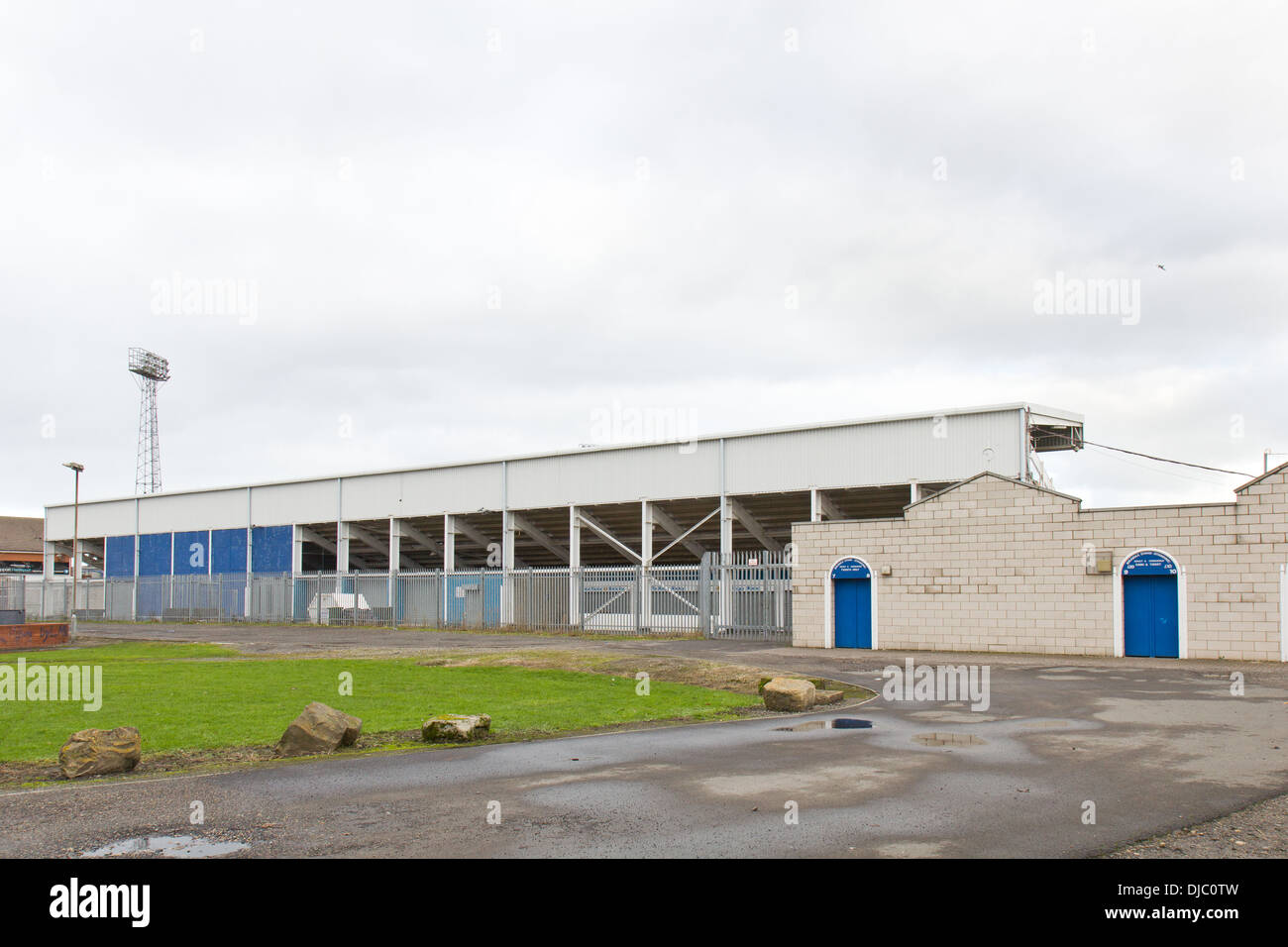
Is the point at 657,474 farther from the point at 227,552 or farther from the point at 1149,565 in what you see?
the point at 227,552

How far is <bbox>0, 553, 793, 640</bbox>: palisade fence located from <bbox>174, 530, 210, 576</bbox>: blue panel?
245 centimetres

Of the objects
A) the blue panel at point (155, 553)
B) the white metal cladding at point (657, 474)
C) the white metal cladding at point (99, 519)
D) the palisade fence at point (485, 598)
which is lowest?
the palisade fence at point (485, 598)

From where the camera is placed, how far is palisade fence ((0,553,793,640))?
3103 cm

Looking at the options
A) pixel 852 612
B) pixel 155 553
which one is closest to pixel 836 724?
pixel 852 612

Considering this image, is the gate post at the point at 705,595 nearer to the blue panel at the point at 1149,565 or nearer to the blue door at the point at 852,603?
the blue door at the point at 852,603

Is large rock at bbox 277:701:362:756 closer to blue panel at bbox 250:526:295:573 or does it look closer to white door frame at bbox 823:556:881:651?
white door frame at bbox 823:556:881:651

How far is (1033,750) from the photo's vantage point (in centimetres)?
955

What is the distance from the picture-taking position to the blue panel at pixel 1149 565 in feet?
73.0

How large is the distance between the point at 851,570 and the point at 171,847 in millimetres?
22085

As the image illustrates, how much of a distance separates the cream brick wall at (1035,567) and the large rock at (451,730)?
17094 millimetres

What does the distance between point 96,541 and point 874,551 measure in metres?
57.1

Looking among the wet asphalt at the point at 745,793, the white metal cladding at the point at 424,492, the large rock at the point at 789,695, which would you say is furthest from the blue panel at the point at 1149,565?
the white metal cladding at the point at 424,492

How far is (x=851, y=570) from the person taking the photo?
26688mm
